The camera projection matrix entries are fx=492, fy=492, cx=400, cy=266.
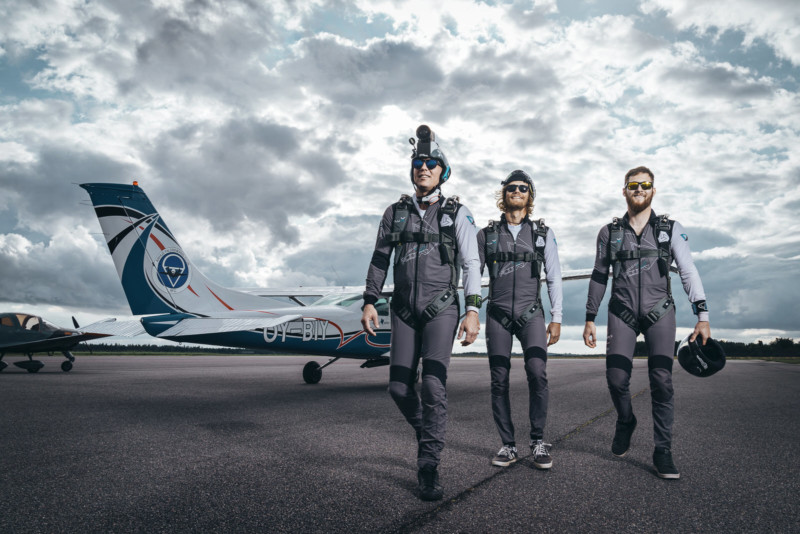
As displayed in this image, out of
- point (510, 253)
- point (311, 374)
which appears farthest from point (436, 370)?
point (311, 374)

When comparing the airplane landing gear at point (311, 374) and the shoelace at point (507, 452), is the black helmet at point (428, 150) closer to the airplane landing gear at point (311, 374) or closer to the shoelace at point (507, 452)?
the shoelace at point (507, 452)

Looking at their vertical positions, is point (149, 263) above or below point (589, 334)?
above

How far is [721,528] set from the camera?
2.58 m

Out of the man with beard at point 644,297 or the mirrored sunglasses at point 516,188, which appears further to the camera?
the mirrored sunglasses at point 516,188

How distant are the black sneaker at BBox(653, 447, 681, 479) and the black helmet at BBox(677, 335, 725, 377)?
96 centimetres

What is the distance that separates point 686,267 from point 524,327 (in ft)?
4.87

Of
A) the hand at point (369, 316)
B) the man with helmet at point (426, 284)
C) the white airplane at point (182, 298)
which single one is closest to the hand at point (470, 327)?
the man with helmet at point (426, 284)

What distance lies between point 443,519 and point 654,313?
2566 mm

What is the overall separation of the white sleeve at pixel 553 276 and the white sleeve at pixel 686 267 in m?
0.97

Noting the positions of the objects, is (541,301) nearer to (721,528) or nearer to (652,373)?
(652,373)

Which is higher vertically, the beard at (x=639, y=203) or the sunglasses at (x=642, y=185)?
the sunglasses at (x=642, y=185)

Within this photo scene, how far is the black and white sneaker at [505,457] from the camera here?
380 cm

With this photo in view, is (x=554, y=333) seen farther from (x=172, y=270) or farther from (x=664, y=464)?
(x=172, y=270)

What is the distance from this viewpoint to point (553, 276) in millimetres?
4516
